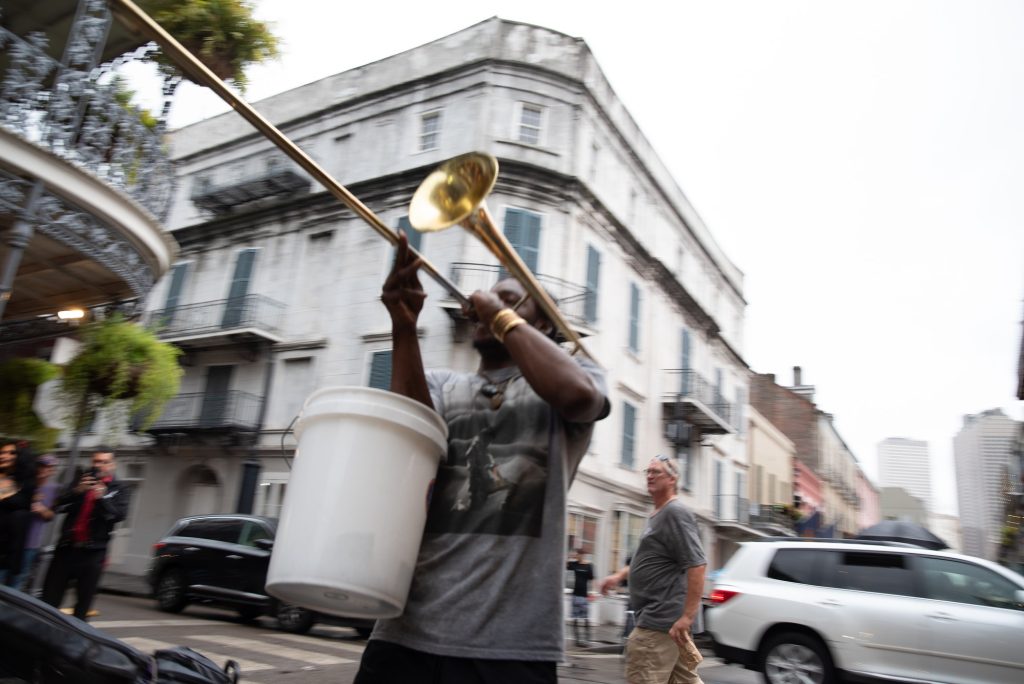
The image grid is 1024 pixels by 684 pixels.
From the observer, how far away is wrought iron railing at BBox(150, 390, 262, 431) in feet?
60.7

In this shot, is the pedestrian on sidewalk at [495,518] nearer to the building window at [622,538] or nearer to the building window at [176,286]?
the building window at [622,538]

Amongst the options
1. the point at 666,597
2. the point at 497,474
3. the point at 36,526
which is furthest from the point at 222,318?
the point at 497,474

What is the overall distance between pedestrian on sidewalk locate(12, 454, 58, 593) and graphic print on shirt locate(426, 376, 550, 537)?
5855mm

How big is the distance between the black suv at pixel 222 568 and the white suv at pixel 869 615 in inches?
208

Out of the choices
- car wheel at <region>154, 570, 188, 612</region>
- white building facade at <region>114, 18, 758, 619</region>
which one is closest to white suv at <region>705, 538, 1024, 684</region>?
car wheel at <region>154, 570, 188, 612</region>

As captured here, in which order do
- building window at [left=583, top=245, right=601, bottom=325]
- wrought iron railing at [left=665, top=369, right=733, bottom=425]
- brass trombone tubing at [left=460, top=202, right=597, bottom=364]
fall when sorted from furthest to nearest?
wrought iron railing at [left=665, top=369, right=733, bottom=425]
building window at [left=583, top=245, right=601, bottom=325]
brass trombone tubing at [left=460, top=202, right=597, bottom=364]

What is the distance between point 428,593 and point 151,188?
259 inches

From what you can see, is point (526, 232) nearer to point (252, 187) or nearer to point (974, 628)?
point (252, 187)

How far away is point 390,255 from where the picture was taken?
18.4 metres

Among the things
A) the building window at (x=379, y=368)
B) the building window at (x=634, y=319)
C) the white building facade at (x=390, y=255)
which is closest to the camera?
the building window at (x=379, y=368)

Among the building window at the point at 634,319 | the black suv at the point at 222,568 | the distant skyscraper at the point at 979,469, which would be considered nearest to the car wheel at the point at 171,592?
the black suv at the point at 222,568

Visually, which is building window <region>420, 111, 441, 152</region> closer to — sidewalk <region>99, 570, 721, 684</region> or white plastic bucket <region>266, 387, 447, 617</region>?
sidewalk <region>99, 570, 721, 684</region>

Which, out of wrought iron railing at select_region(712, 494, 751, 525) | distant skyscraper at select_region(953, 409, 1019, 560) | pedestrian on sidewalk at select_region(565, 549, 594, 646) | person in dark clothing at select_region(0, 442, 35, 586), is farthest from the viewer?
distant skyscraper at select_region(953, 409, 1019, 560)

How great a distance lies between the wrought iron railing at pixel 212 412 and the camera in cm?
1852
